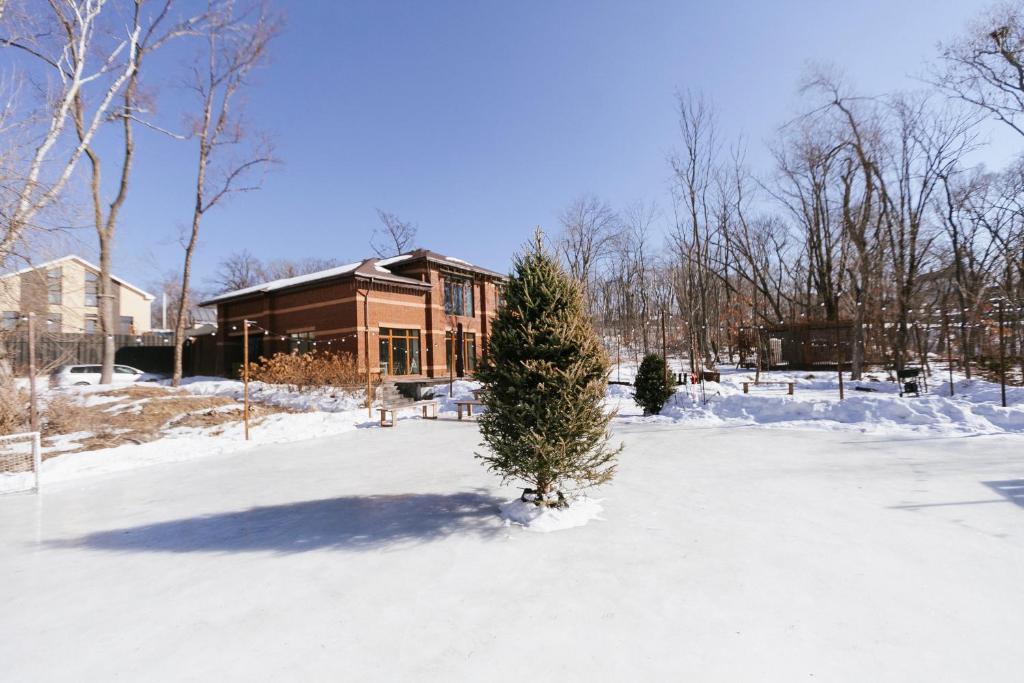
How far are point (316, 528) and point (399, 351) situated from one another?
57.1ft

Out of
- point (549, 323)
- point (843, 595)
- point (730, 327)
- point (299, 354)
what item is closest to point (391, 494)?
point (549, 323)

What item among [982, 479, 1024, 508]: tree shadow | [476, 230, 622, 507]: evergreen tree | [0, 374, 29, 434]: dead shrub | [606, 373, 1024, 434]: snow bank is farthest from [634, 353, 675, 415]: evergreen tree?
[0, 374, 29, 434]: dead shrub

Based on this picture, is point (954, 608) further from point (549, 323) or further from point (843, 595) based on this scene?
point (549, 323)

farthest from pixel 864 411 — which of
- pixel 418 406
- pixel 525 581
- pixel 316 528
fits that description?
pixel 418 406

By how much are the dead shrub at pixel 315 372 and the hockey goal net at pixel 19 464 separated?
9.82 m

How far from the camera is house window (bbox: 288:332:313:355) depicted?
72.6 ft

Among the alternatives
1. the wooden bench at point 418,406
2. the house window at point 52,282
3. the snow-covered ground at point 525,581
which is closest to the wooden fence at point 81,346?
the house window at point 52,282

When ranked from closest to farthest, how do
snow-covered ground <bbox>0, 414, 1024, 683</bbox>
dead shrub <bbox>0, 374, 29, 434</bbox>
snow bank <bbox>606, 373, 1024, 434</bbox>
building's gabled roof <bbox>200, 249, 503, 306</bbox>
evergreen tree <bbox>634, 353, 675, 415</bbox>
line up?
snow-covered ground <bbox>0, 414, 1024, 683</bbox> → dead shrub <bbox>0, 374, 29, 434</bbox> → snow bank <bbox>606, 373, 1024, 434</bbox> → evergreen tree <bbox>634, 353, 675, 415</bbox> → building's gabled roof <bbox>200, 249, 503, 306</bbox>

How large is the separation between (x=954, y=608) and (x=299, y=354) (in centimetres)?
2335

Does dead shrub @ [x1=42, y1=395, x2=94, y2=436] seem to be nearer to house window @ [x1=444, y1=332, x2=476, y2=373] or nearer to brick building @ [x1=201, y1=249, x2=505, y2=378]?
brick building @ [x1=201, y1=249, x2=505, y2=378]

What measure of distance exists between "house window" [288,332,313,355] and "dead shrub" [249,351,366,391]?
1836mm

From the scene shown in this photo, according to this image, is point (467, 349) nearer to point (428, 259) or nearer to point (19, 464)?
point (428, 259)

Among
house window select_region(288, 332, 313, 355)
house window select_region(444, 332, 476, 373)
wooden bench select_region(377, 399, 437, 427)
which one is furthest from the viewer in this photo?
house window select_region(444, 332, 476, 373)

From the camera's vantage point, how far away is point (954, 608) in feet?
10.8
